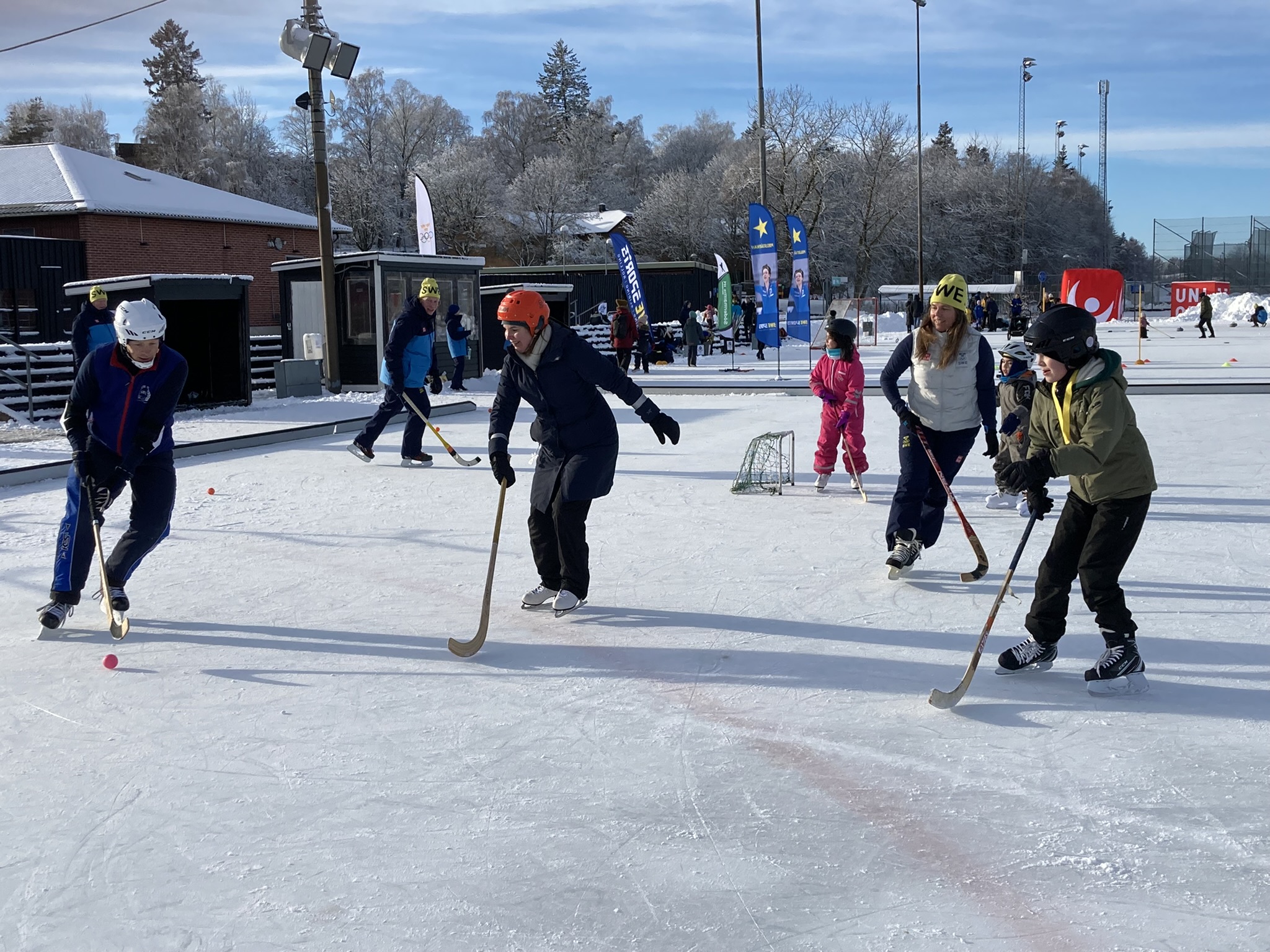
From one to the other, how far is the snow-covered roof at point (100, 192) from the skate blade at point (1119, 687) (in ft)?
92.4

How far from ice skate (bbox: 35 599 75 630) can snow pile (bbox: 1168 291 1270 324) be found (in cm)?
4647

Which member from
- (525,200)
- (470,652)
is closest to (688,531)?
(470,652)

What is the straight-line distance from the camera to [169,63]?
81.9m

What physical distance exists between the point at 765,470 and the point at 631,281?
51.7 feet

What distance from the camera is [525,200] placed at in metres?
64.1

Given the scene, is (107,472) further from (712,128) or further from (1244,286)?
(712,128)

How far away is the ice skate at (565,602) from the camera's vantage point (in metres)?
5.55

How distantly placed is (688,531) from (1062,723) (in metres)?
3.73

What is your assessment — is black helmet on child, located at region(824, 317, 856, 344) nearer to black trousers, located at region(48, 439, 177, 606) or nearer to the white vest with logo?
the white vest with logo

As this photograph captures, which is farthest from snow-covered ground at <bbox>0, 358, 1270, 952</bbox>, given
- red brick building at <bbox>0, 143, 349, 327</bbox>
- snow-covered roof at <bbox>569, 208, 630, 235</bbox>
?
snow-covered roof at <bbox>569, 208, 630, 235</bbox>

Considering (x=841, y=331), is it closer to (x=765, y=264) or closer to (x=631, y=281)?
(x=765, y=264)

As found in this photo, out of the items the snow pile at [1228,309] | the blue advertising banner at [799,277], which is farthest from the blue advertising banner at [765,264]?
the snow pile at [1228,309]

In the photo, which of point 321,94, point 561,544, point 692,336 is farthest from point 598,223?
point 561,544

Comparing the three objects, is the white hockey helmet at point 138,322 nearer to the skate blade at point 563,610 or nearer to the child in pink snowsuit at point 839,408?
the skate blade at point 563,610
